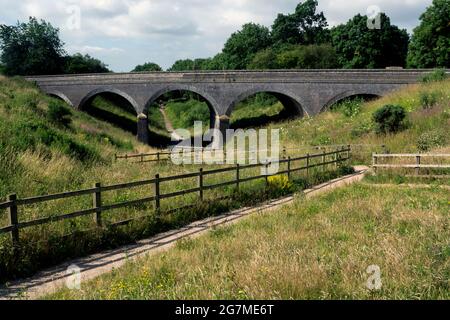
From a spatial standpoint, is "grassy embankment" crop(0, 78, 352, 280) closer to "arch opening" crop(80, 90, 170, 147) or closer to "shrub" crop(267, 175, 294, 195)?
"shrub" crop(267, 175, 294, 195)

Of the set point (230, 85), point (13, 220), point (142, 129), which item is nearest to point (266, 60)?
point (230, 85)

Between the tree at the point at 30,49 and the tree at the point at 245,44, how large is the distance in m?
32.0

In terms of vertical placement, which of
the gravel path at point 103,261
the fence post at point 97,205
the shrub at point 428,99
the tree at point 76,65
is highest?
the tree at point 76,65

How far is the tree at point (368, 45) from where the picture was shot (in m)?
57.5

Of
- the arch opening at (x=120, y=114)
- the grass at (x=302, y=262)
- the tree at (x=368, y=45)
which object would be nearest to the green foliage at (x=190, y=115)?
the arch opening at (x=120, y=114)

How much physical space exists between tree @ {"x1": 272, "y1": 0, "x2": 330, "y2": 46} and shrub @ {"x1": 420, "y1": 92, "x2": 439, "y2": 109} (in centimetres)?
5141

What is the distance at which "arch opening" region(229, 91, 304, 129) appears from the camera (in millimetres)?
44188

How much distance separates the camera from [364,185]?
13930mm

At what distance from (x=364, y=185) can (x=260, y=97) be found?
169 ft

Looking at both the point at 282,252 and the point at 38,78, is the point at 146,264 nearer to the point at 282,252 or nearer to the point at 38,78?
the point at 282,252

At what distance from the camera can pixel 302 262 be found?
5.92 meters

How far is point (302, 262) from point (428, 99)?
81.6 ft

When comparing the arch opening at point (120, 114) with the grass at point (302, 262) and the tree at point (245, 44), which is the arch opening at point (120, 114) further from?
the grass at point (302, 262)
